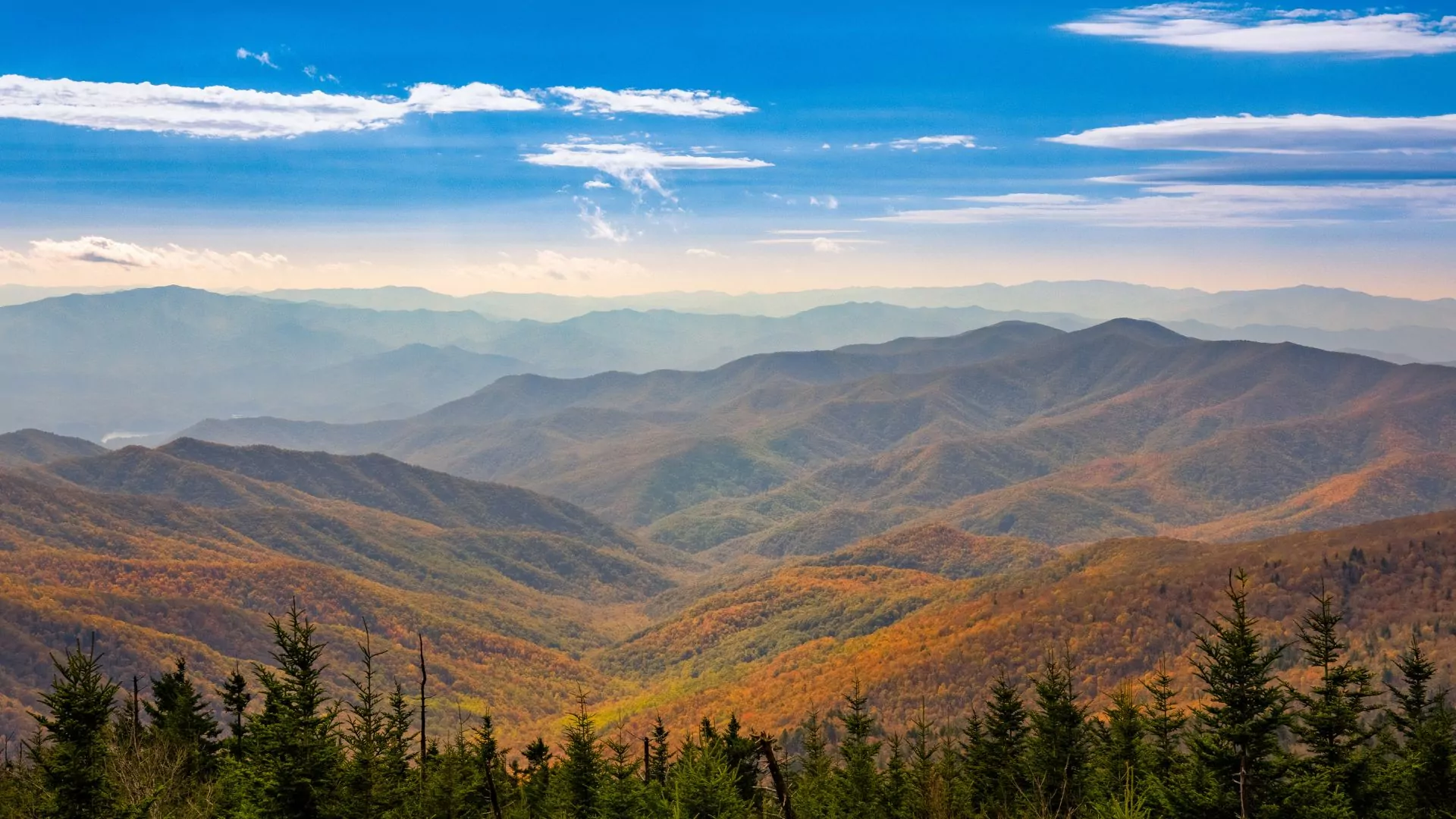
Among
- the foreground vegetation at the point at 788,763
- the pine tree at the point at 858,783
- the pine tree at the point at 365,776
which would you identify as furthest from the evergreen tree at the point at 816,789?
the pine tree at the point at 365,776

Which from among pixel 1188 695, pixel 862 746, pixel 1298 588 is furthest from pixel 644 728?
pixel 862 746

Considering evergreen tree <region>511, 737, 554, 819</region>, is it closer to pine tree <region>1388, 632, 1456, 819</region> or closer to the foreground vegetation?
the foreground vegetation

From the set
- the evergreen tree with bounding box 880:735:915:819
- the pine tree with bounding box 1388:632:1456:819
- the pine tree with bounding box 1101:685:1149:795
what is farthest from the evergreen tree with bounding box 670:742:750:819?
the pine tree with bounding box 1388:632:1456:819

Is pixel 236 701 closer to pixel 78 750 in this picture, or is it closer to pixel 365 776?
pixel 78 750

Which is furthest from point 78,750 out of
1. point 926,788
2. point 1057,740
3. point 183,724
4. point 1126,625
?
point 1126,625

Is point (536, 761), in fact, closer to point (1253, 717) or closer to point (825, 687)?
point (1253, 717)
